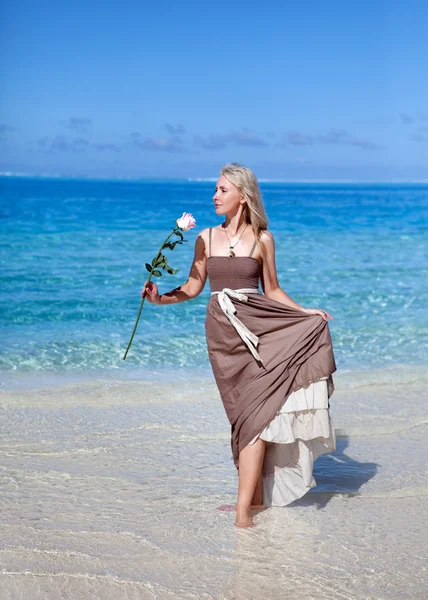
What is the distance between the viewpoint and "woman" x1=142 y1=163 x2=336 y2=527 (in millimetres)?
4203

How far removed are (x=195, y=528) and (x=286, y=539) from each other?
1.54ft

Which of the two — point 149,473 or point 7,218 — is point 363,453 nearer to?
point 149,473

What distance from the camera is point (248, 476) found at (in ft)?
13.8

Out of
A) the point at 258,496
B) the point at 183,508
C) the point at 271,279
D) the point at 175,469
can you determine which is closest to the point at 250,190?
the point at 271,279

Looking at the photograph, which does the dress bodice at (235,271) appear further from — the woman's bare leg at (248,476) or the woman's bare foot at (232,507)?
the woman's bare foot at (232,507)

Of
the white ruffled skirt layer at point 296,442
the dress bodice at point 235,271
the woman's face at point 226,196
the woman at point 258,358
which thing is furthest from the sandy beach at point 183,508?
the woman's face at point 226,196

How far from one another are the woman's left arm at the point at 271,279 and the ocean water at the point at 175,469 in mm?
1101

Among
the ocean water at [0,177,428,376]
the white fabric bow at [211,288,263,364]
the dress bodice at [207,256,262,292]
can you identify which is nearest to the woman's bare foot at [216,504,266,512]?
the white fabric bow at [211,288,263,364]

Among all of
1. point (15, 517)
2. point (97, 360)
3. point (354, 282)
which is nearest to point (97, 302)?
point (97, 360)

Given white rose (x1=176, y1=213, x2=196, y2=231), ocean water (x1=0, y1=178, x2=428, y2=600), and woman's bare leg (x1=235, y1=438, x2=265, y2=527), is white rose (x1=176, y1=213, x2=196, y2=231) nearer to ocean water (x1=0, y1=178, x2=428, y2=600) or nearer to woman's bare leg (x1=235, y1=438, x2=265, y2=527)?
woman's bare leg (x1=235, y1=438, x2=265, y2=527)

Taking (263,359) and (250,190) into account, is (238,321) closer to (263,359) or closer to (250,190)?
(263,359)

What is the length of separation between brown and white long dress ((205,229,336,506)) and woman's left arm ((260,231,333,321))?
0.05 metres

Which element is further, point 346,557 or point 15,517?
point 15,517

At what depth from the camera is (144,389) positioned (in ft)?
23.2
